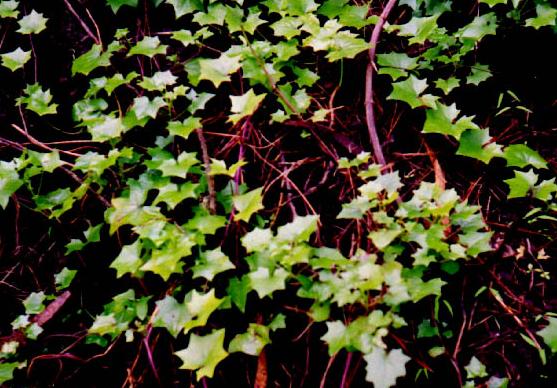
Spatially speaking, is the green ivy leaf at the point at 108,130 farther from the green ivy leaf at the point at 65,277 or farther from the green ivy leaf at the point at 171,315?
the green ivy leaf at the point at 171,315

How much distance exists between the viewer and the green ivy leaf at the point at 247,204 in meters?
1.54

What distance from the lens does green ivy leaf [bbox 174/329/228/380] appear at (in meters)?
1.38

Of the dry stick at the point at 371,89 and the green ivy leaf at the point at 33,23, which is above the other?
the green ivy leaf at the point at 33,23

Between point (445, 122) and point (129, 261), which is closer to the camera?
point (129, 261)

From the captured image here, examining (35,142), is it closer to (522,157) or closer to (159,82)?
(159,82)

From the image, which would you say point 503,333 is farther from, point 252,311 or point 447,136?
point 252,311

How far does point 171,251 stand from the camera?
1487 mm

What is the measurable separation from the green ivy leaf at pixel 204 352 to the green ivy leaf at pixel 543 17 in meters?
1.84

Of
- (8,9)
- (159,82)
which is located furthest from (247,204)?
(8,9)

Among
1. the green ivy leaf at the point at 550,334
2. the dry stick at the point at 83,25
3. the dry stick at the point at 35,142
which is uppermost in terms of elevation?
the dry stick at the point at 83,25

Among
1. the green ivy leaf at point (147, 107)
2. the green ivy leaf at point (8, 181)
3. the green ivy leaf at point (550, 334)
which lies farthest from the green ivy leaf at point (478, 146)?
the green ivy leaf at point (8, 181)

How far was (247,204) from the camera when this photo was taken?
61.3 inches

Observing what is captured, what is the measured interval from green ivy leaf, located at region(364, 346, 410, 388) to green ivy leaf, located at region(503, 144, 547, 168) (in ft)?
3.26

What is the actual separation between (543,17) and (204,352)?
1.98 m
